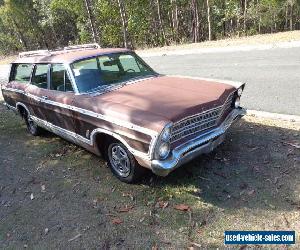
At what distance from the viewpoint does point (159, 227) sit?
3916 millimetres

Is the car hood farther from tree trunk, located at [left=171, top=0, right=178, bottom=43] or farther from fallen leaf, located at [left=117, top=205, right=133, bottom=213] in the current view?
tree trunk, located at [left=171, top=0, right=178, bottom=43]

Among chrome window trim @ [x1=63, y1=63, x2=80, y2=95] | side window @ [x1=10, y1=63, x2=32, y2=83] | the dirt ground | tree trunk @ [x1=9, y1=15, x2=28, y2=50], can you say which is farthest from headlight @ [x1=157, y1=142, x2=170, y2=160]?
tree trunk @ [x1=9, y1=15, x2=28, y2=50]

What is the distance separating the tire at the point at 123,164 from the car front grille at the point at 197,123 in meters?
0.70

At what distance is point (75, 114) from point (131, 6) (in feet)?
81.3

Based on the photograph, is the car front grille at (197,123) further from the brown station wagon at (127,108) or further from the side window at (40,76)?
the side window at (40,76)

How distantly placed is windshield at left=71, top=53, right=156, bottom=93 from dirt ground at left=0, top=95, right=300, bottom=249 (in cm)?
125

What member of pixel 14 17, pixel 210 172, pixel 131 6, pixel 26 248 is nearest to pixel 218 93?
pixel 210 172

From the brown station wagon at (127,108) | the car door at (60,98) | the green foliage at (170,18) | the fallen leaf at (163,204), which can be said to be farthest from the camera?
the green foliage at (170,18)

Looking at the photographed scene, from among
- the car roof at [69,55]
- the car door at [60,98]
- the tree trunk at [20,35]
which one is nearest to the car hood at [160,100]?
the car door at [60,98]

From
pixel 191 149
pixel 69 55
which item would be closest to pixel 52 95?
pixel 69 55

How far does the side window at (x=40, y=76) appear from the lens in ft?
20.1

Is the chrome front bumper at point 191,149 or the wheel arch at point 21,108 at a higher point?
the wheel arch at point 21,108

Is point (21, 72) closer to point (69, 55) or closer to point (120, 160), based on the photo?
point (69, 55)

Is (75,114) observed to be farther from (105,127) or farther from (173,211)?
(173,211)
